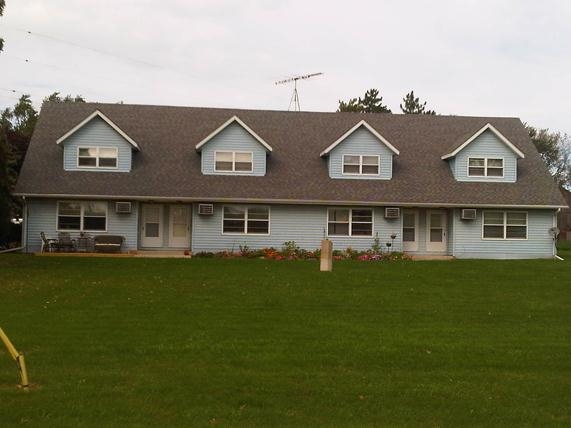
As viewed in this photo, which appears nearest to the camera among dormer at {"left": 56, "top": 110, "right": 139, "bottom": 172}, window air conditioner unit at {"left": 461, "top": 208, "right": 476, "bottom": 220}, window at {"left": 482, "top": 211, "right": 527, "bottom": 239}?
window air conditioner unit at {"left": 461, "top": 208, "right": 476, "bottom": 220}

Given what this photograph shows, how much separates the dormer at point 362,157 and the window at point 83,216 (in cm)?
906

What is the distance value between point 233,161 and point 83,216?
614 centimetres

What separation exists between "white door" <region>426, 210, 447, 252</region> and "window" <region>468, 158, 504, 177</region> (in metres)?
2.18

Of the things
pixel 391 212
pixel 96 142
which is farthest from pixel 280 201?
pixel 96 142

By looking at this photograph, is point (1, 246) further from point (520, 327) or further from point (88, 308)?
point (520, 327)

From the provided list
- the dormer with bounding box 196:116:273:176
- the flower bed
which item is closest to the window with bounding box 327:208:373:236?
the flower bed

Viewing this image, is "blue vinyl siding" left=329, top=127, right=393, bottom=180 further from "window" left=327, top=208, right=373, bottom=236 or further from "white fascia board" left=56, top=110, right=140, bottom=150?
"white fascia board" left=56, top=110, right=140, bottom=150

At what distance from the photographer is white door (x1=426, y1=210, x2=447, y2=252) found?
2716 cm

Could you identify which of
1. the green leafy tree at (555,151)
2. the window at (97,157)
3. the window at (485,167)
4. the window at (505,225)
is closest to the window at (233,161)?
the window at (97,157)

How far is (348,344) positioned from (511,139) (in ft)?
76.3

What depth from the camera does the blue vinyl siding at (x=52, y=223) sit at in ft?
83.1

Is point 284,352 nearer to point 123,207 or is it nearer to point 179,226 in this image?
point 123,207

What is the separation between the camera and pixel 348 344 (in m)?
9.28

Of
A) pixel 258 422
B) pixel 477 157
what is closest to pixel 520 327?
pixel 258 422
